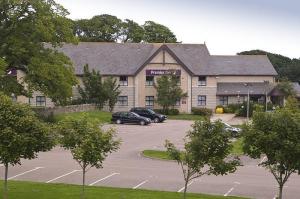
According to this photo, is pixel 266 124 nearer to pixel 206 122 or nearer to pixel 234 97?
pixel 206 122

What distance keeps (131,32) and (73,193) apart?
90920 millimetres

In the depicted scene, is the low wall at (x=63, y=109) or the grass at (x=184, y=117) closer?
the low wall at (x=63, y=109)

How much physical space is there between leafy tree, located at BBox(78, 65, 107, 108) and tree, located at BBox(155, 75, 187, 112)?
684 centimetres

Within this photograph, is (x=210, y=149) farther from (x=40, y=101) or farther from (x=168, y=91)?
(x=40, y=101)

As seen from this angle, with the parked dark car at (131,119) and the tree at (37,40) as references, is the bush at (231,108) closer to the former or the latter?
the parked dark car at (131,119)

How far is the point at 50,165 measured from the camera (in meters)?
37.0

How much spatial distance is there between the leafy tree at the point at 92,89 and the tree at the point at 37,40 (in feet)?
56.1

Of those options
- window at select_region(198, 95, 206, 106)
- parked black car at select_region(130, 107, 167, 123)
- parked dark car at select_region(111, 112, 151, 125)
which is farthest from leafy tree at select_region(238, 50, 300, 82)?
parked dark car at select_region(111, 112, 151, 125)

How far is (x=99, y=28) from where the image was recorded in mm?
115562

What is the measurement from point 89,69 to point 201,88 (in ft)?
46.9

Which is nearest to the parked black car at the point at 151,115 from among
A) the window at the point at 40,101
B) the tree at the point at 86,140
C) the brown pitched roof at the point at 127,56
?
the brown pitched roof at the point at 127,56

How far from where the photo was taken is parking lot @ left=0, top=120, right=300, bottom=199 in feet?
102

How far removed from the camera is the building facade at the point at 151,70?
80.3 meters

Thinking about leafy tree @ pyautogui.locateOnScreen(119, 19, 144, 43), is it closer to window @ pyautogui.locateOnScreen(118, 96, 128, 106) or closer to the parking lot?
window @ pyautogui.locateOnScreen(118, 96, 128, 106)
